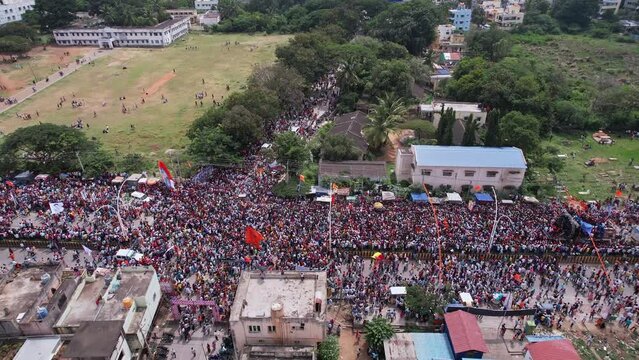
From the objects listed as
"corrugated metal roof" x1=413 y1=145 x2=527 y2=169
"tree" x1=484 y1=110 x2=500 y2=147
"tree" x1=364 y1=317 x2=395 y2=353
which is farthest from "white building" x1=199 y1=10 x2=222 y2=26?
"tree" x1=364 y1=317 x2=395 y2=353

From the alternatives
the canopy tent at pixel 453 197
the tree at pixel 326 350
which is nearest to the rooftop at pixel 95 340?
the tree at pixel 326 350

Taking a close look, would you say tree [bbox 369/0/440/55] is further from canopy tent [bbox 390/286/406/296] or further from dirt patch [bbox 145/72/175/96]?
canopy tent [bbox 390/286/406/296]

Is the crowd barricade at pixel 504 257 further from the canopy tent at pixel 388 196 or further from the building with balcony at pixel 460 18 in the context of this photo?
the building with balcony at pixel 460 18

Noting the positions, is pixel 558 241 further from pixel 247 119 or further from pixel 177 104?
pixel 177 104

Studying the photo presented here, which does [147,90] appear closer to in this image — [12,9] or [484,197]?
[484,197]

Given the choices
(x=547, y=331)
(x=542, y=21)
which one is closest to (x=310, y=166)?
(x=547, y=331)
